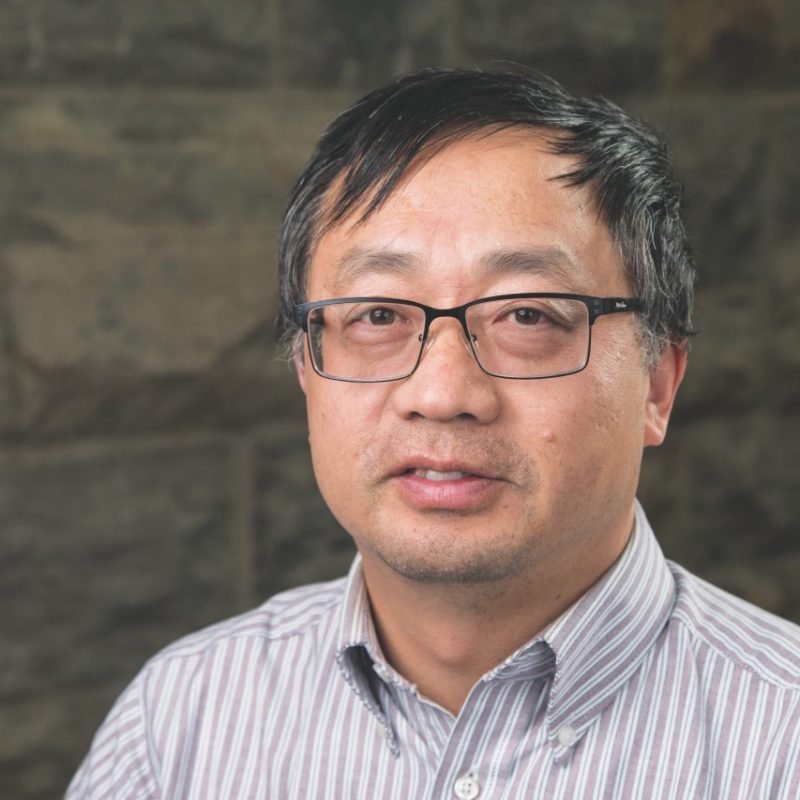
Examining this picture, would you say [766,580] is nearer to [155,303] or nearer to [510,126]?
[155,303]

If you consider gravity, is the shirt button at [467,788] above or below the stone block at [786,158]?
below

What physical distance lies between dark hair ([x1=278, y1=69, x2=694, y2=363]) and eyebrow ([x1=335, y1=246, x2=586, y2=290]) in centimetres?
6

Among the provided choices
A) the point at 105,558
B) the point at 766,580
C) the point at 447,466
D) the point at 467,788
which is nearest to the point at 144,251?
the point at 105,558

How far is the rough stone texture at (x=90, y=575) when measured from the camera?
195 cm

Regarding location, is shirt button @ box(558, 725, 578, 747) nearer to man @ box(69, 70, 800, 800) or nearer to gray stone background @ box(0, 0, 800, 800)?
man @ box(69, 70, 800, 800)

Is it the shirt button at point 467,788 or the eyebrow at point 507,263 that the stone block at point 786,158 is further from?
the shirt button at point 467,788

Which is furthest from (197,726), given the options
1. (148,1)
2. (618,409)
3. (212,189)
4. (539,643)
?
(148,1)

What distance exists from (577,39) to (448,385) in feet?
4.20

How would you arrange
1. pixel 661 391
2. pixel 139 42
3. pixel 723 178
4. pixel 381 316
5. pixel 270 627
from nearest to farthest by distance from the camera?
pixel 381 316, pixel 661 391, pixel 270 627, pixel 139 42, pixel 723 178

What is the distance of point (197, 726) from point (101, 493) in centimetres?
67

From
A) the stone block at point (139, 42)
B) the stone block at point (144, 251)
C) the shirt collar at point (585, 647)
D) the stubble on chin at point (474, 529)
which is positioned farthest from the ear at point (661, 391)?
the stone block at point (139, 42)

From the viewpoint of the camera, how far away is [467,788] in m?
1.21

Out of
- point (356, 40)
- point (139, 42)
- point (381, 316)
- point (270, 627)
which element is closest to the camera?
point (381, 316)

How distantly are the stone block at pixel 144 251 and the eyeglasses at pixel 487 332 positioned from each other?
74cm
